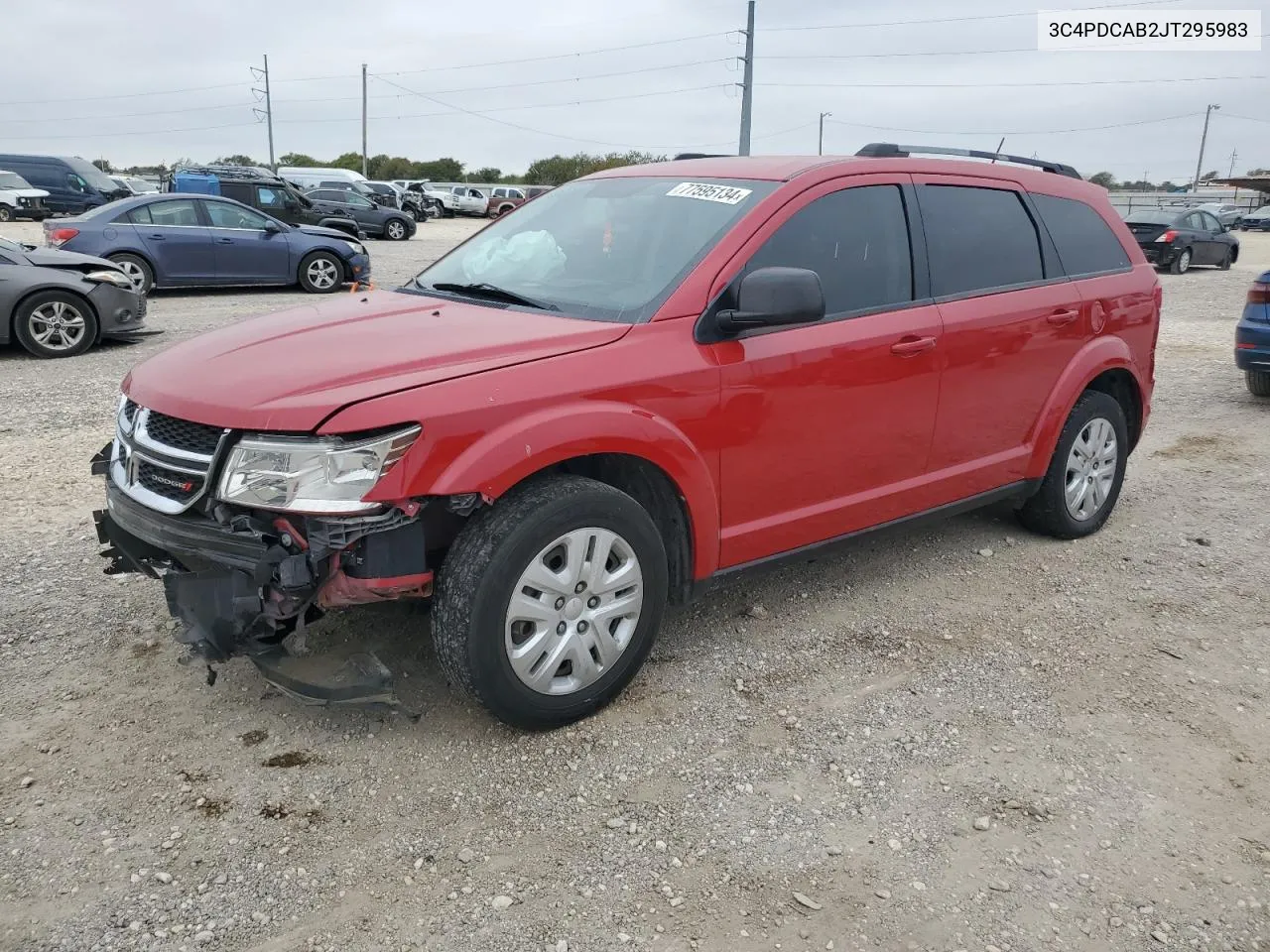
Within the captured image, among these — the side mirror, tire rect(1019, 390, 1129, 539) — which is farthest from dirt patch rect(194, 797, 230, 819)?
tire rect(1019, 390, 1129, 539)

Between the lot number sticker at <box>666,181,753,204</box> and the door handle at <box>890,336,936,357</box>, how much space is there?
0.82 m

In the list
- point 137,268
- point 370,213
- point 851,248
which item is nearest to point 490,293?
point 851,248

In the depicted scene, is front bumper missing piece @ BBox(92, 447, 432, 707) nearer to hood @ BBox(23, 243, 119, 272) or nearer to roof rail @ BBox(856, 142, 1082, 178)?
roof rail @ BBox(856, 142, 1082, 178)

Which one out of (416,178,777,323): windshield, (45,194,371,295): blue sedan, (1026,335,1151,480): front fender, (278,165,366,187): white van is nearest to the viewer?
(416,178,777,323): windshield

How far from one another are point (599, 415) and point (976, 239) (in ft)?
7.20

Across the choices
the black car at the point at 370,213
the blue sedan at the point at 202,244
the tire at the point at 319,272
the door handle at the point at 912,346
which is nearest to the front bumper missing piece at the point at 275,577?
the door handle at the point at 912,346

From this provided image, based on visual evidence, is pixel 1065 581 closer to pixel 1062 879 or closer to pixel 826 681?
pixel 826 681

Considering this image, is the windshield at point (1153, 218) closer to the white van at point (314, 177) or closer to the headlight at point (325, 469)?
the headlight at point (325, 469)

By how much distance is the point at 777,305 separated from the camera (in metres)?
3.22

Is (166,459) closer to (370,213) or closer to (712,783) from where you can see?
(712,783)

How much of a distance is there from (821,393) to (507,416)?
4.23ft

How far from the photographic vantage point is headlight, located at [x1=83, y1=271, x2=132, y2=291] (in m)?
9.44

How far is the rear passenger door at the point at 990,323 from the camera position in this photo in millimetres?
4125

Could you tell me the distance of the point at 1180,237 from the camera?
21.6 meters
